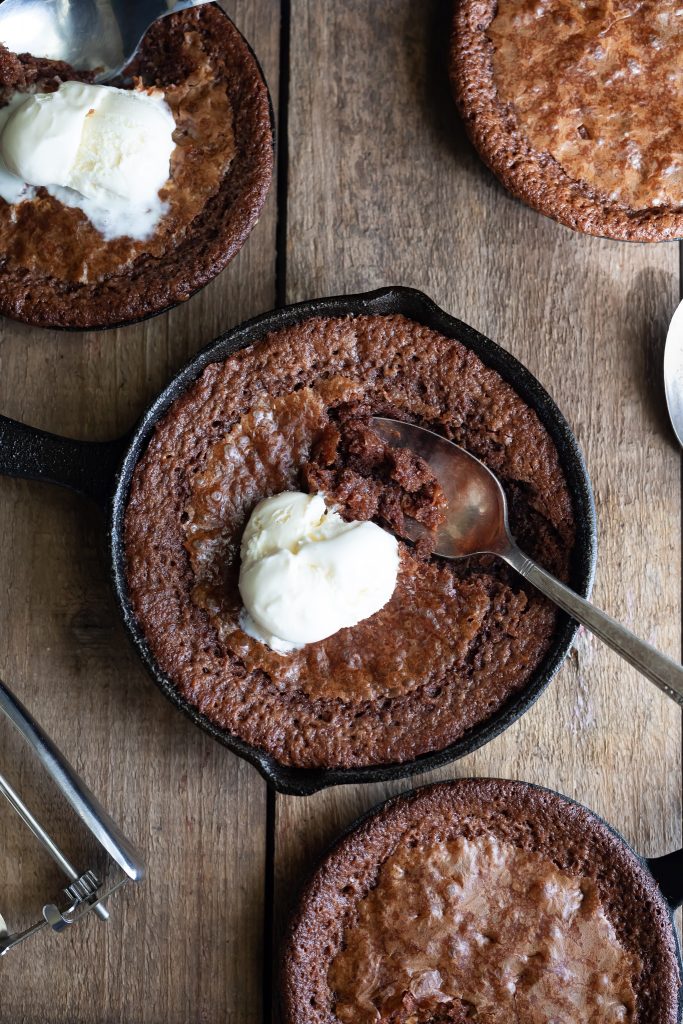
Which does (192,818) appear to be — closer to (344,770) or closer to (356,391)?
(344,770)

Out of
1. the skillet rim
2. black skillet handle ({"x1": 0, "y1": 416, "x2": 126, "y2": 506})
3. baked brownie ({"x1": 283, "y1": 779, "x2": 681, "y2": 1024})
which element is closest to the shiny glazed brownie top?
the skillet rim

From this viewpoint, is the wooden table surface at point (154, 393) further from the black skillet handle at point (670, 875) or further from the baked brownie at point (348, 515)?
the baked brownie at point (348, 515)

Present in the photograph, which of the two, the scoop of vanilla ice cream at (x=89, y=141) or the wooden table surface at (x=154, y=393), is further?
the wooden table surface at (x=154, y=393)

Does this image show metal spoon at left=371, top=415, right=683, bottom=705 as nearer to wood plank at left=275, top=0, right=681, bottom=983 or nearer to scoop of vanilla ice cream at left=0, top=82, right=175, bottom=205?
wood plank at left=275, top=0, right=681, bottom=983

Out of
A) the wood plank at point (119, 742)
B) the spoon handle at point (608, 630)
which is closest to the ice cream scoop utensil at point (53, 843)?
the wood plank at point (119, 742)

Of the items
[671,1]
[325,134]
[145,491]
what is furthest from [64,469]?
[671,1]

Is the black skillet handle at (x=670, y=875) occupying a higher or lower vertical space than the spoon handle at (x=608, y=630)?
lower

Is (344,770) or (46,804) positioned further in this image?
(46,804)

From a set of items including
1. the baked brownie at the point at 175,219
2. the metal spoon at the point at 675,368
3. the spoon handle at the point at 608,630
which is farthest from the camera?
the metal spoon at the point at 675,368
